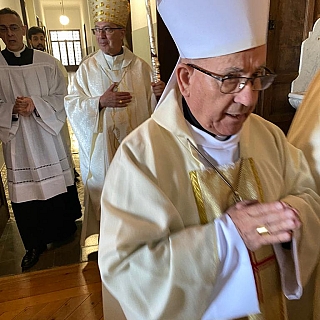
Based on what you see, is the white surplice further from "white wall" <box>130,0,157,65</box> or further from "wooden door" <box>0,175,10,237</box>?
"white wall" <box>130,0,157,65</box>

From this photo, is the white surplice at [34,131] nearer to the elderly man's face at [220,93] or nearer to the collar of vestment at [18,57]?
the collar of vestment at [18,57]

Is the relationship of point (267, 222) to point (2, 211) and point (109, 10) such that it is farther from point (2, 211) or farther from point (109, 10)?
point (2, 211)

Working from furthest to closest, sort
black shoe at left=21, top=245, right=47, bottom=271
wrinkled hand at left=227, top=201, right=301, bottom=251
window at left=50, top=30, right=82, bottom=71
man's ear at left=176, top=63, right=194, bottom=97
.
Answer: window at left=50, top=30, right=82, bottom=71
black shoe at left=21, top=245, right=47, bottom=271
man's ear at left=176, top=63, right=194, bottom=97
wrinkled hand at left=227, top=201, right=301, bottom=251

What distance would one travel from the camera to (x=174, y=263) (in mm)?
831

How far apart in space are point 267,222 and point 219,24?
1.63 ft

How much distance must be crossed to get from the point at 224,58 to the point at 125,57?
5.97ft

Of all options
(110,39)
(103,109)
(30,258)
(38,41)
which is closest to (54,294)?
(30,258)

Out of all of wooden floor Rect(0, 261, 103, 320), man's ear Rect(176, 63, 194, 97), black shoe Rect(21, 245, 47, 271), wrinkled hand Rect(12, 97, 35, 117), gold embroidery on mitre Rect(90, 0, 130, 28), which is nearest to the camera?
man's ear Rect(176, 63, 194, 97)

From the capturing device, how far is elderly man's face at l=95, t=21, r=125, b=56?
2327mm

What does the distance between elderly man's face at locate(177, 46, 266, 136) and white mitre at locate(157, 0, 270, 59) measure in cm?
2

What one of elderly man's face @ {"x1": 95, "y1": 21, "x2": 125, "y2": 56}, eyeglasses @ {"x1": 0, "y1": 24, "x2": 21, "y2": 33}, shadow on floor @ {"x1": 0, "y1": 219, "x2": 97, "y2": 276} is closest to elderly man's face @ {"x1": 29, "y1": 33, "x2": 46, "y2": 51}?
eyeglasses @ {"x1": 0, "y1": 24, "x2": 21, "y2": 33}

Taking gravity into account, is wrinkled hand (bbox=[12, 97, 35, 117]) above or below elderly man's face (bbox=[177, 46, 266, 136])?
below

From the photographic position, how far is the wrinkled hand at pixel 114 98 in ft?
7.61

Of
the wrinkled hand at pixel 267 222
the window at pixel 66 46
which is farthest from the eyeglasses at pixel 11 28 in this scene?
the wrinkled hand at pixel 267 222
